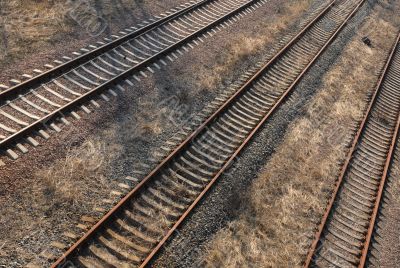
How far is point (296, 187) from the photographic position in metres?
10.3

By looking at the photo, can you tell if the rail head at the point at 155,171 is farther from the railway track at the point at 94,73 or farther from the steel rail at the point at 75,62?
the steel rail at the point at 75,62

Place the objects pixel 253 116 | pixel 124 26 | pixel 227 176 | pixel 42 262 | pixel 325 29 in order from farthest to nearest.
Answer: pixel 325 29 < pixel 124 26 < pixel 253 116 < pixel 227 176 < pixel 42 262

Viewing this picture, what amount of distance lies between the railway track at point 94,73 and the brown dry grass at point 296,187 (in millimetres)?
5112

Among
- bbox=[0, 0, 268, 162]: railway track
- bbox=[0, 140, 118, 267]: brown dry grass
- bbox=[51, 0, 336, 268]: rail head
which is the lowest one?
bbox=[0, 140, 118, 267]: brown dry grass

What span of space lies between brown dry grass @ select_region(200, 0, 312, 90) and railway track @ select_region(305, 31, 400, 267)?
5.00m

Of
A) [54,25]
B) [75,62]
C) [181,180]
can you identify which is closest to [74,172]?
[181,180]

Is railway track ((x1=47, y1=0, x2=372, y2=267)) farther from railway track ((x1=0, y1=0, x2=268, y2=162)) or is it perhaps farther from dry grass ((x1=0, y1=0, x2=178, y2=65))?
dry grass ((x1=0, y1=0, x2=178, y2=65))

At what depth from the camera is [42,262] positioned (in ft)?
23.5

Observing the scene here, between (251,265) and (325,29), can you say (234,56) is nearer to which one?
(325,29)

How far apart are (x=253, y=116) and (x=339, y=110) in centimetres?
356

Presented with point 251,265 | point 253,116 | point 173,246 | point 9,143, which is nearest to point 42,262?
point 173,246

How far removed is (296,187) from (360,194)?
1.90 meters

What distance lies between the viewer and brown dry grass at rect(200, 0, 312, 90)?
13.8 metres

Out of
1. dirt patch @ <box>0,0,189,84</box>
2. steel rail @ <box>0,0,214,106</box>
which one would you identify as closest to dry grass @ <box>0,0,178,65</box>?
dirt patch @ <box>0,0,189,84</box>
